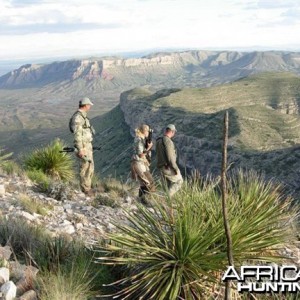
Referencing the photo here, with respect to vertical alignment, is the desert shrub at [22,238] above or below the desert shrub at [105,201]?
above

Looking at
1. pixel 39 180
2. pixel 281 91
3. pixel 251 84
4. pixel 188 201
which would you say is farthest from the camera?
pixel 251 84

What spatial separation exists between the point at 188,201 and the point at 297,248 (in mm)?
2406

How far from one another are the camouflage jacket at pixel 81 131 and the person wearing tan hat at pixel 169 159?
1.81m

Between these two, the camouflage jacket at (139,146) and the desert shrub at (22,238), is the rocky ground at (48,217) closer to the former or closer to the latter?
the desert shrub at (22,238)

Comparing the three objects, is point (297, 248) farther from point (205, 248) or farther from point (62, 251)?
point (62, 251)

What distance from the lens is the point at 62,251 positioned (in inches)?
178

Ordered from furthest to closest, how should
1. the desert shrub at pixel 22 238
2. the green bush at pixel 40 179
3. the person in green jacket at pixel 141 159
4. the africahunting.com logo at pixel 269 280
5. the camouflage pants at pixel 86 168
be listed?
the camouflage pants at pixel 86 168, the green bush at pixel 40 179, the person in green jacket at pixel 141 159, the desert shrub at pixel 22 238, the africahunting.com logo at pixel 269 280

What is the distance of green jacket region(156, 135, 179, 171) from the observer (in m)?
8.00

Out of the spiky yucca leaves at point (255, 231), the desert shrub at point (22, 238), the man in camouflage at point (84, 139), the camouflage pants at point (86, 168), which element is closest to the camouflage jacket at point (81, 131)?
the man in camouflage at point (84, 139)

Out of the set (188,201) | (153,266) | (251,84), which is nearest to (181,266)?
(153,266)

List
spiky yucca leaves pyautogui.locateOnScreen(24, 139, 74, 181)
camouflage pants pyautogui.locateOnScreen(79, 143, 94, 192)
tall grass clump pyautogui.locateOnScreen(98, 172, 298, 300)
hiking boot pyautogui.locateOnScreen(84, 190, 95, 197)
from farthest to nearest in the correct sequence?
spiky yucca leaves pyautogui.locateOnScreen(24, 139, 74, 181)
hiking boot pyautogui.locateOnScreen(84, 190, 95, 197)
camouflage pants pyautogui.locateOnScreen(79, 143, 94, 192)
tall grass clump pyautogui.locateOnScreen(98, 172, 298, 300)

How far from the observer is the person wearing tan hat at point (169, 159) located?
26.2 feet

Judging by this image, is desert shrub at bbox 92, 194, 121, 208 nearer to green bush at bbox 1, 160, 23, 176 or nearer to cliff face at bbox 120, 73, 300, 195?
green bush at bbox 1, 160, 23, 176

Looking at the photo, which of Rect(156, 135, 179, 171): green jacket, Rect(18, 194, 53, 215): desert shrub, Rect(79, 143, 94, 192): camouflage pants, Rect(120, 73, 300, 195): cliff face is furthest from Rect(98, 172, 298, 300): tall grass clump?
Rect(120, 73, 300, 195): cliff face
